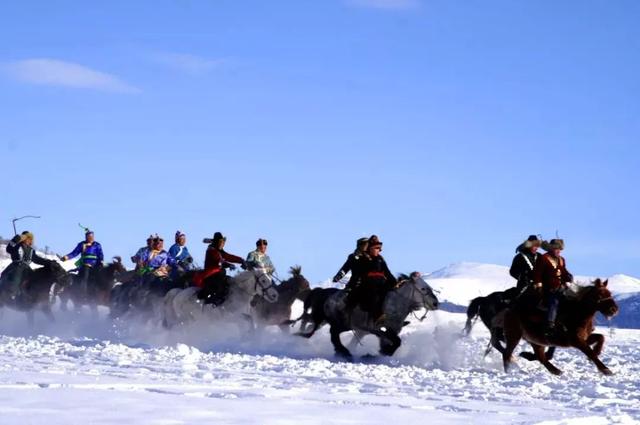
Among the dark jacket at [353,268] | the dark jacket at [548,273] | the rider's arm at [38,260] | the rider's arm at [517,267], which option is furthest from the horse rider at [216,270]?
the dark jacket at [548,273]

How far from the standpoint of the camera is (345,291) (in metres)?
17.6

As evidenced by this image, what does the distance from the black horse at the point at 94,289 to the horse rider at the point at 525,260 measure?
41.4ft

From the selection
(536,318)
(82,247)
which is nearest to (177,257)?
(82,247)

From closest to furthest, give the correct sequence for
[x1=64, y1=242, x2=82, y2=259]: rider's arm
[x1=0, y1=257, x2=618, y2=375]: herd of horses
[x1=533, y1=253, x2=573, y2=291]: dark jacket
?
[x1=0, y1=257, x2=618, y2=375]: herd of horses < [x1=533, y1=253, x2=573, y2=291]: dark jacket < [x1=64, y1=242, x2=82, y2=259]: rider's arm

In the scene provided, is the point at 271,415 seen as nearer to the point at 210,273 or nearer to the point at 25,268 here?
the point at 210,273

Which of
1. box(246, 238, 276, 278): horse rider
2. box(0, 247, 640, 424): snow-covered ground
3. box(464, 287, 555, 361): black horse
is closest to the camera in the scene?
box(0, 247, 640, 424): snow-covered ground

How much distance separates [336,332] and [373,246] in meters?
1.65

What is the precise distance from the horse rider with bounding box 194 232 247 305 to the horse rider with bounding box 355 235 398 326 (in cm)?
347

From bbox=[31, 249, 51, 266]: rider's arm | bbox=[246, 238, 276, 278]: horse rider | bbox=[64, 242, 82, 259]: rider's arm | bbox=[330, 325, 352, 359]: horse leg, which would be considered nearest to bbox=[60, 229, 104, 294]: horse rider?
bbox=[64, 242, 82, 259]: rider's arm

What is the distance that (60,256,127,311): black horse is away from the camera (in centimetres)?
2625

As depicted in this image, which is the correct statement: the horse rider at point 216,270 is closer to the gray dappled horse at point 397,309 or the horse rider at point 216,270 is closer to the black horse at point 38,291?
the gray dappled horse at point 397,309

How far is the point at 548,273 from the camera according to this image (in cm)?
1549

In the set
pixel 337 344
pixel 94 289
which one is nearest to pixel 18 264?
pixel 94 289

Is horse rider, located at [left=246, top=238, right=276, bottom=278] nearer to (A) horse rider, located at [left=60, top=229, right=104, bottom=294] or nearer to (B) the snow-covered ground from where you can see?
(B) the snow-covered ground
